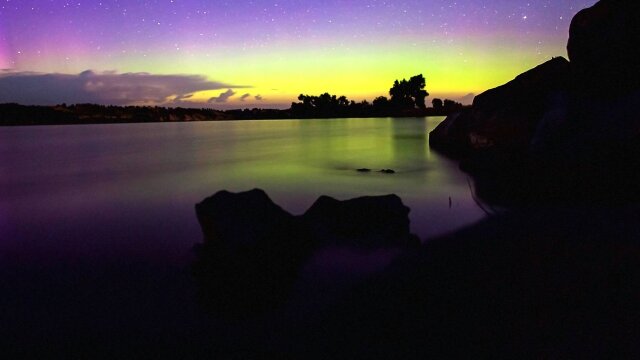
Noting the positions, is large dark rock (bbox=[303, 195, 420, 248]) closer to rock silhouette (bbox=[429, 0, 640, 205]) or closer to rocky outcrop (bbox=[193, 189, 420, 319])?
rocky outcrop (bbox=[193, 189, 420, 319])

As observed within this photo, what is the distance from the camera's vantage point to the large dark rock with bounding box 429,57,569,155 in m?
15.9

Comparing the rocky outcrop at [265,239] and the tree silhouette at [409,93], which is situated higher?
the tree silhouette at [409,93]

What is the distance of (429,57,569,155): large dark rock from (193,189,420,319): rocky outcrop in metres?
9.78

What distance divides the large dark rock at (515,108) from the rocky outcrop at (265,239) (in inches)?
385

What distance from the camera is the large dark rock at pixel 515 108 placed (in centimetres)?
1591

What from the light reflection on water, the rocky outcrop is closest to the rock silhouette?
the light reflection on water

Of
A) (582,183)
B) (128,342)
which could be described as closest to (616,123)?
(582,183)

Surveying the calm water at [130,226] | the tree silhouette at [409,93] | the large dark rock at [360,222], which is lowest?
the calm water at [130,226]

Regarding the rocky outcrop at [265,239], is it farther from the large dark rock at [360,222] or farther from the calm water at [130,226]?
the calm water at [130,226]

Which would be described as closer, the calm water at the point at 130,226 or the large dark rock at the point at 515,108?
the calm water at the point at 130,226

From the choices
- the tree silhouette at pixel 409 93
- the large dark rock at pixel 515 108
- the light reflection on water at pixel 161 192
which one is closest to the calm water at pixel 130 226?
the light reflection on water at pixel 161 192

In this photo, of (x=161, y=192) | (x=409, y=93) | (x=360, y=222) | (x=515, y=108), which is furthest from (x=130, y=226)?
(x=409, y=93)

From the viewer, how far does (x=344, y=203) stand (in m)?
6.88

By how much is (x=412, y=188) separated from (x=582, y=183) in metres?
5.24
